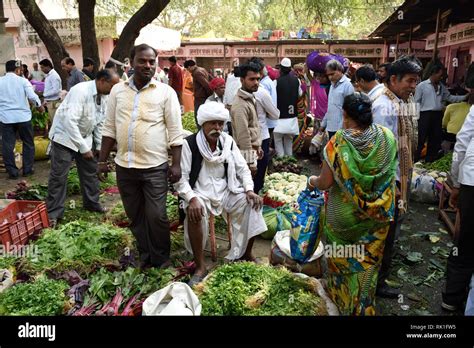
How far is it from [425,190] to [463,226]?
119 inches

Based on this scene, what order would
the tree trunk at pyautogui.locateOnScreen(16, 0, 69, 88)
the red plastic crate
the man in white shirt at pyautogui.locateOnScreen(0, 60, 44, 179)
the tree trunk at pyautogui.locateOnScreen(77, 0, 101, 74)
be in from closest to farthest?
1. the red plastic crate
2. the man in white shirt at pyautogui.locateOnScreen(0, 60, 44, 179)
3. the tree trunk at pyautogui.locateOnScreen(16, 0, 69, 88)
4. the tree trunk at pyautogui.locateOnScreen(77, 0, 101, 74)

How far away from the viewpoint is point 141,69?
3.80 metres

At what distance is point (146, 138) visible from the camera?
12.7ft

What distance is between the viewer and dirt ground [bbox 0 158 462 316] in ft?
12.2

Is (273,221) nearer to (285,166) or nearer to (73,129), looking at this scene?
(73,129)

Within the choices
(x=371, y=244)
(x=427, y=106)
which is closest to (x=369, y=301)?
(x=371, y=244)

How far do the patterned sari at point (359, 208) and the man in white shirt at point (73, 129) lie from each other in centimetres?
326

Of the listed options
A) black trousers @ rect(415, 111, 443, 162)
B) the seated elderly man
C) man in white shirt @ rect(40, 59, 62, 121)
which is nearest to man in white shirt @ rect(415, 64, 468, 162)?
black trousers @ rect(415, 111, 443, 162)

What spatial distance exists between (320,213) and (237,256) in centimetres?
117

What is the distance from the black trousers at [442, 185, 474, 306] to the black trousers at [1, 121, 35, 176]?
7004 millimetres

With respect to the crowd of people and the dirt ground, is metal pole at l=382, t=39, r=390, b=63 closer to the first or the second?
the crowd of people

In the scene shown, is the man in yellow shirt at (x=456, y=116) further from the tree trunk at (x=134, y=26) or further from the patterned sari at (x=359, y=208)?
the tree trunk at (x=134, y=26)

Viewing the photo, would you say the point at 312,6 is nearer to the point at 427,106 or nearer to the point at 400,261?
the point at 427,106

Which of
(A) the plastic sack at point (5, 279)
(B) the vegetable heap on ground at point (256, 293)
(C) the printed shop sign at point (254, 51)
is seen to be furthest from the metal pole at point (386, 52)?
(A) the plastic sack at point (5, 279)
